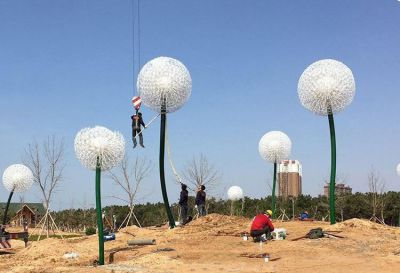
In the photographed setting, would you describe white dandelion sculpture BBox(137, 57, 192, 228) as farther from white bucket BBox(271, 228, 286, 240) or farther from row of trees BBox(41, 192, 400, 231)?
row of trees BBox(41, 192, 400, 231)

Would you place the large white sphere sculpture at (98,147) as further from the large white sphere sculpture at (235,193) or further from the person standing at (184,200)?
the large white sphere sculpture at (235,193)

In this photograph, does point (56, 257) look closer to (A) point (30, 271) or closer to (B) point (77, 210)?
(A) point (30, 271)

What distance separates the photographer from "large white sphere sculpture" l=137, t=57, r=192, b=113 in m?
14.7

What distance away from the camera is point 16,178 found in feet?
75.2

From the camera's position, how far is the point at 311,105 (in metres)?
15.7

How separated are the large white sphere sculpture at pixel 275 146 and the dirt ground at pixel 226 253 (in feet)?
12.4

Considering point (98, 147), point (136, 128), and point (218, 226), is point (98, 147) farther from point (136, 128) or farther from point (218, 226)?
point (218, 226)

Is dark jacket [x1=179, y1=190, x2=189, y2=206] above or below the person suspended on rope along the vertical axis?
below

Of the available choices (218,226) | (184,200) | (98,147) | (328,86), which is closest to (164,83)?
(98,147)

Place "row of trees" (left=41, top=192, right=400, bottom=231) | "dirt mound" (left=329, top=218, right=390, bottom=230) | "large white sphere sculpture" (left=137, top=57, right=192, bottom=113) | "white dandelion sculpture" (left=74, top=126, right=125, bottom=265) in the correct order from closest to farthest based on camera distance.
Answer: "white dandelion sculpture" (left=74, top=126, right=125, bottom=265) < "large white sphere sculpture" (left=137, top=57, right=192, bottom=113) < "dirt mound" (left=329, top=218, right=390, bottom=230) < "row of trees" (left=41, top=192, right=400, bottom=231)

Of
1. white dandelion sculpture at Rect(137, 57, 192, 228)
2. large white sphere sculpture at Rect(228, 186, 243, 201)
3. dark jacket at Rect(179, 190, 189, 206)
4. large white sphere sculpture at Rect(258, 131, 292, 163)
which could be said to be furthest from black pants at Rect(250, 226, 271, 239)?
large white sphere sculpture at Rect(228, 186, 243, 201)

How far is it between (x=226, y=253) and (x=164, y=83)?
5.41 m

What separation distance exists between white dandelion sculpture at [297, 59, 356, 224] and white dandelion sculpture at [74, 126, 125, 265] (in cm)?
664

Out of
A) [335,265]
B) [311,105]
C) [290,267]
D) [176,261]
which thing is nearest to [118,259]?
[176,261]
